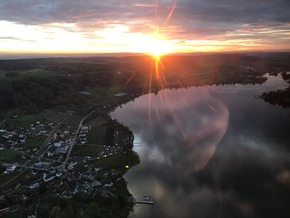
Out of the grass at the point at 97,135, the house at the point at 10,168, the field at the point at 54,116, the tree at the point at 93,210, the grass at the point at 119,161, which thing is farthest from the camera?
the field at the point at 54,116

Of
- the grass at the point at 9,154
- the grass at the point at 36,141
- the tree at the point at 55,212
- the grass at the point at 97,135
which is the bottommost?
the grass at the point at 9,154

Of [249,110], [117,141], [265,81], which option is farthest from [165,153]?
[265,81]

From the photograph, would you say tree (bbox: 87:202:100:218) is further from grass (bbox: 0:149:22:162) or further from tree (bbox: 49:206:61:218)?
grass (bbox: 0:149:22:162)

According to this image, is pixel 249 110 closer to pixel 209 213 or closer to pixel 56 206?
pixel 209 213

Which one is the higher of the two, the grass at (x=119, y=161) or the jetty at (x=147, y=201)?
the grass at (x=119, y=161)

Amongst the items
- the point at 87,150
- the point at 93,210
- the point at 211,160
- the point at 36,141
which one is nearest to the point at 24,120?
the point at 36,141

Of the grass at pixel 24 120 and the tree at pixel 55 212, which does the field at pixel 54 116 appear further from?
the tree at pixel 55 212

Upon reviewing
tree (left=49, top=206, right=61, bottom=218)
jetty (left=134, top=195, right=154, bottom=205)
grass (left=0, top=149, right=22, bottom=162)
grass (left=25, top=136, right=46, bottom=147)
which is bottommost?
jetty (left=134, top=195, right=154, bottom=205)

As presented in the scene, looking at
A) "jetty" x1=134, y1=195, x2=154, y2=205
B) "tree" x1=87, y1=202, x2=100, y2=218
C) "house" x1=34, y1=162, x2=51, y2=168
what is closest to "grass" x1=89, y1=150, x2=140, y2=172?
"house" x1=34, y1=162, x2=51, y2=168

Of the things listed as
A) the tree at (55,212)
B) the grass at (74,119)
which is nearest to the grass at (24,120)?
the grass at (74,119)
